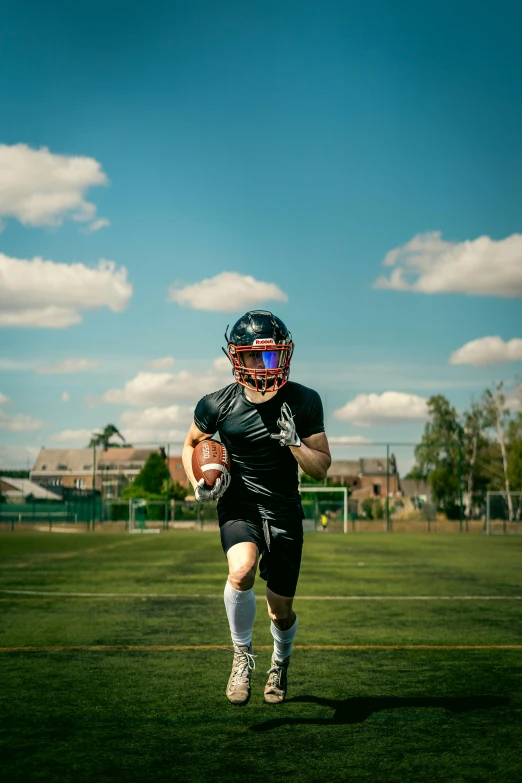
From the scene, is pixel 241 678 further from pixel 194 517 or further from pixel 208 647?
pixel 194 517

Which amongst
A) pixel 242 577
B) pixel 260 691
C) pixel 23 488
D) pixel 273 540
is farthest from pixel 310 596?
pixel 23 488

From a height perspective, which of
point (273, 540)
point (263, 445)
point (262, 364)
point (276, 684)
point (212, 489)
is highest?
point (262, 364)

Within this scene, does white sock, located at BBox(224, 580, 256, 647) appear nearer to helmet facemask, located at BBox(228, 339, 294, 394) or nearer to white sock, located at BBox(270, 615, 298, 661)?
white sock, located at BBox(270, 615, 298, 661)

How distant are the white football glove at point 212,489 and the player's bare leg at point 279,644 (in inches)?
30.0

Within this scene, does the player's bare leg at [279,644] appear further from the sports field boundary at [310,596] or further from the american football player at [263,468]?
the sports field boundary at [310,596]

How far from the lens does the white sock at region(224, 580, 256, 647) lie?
5.57m

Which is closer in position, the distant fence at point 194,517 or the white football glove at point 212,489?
the white football glove at point 212,489

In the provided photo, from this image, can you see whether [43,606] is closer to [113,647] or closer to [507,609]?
[113,647]

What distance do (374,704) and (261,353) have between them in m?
2.29

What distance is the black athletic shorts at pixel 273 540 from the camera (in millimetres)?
5793

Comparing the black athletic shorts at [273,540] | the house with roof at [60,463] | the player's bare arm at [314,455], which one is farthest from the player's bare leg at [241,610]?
the house with roof at [60,463]

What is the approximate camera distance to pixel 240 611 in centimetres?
560

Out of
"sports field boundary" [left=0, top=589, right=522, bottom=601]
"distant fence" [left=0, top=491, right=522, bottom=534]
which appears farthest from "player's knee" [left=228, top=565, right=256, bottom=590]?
"distant fence" [left=0, top=491, right=522, bottom=534]

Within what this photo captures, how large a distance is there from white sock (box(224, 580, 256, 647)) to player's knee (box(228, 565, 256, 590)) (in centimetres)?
4
